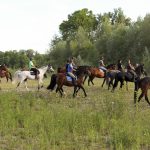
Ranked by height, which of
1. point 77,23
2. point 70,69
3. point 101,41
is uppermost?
point 77,23

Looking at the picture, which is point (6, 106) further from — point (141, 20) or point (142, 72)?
point (141, 20)

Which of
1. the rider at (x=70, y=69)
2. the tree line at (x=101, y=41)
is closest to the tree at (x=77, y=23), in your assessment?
the tree line at (x=101, y=41)

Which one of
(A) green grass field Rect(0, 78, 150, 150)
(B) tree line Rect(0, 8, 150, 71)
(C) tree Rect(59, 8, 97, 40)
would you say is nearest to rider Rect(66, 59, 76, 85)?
(A) green grass field Rect(0, 78, 150, 150)

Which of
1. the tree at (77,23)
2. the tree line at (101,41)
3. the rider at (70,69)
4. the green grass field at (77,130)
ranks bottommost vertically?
the green grass field at (77,130)

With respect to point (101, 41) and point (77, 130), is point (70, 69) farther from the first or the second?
point (101, 41)

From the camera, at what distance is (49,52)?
279ft

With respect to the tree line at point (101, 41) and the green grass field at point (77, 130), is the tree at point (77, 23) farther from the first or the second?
the green grass field at point (77, 130)

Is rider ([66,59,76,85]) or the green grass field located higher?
rider ([66,59,76,85])

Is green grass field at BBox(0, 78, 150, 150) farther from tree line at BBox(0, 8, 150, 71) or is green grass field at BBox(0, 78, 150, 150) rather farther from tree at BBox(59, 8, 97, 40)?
tree at BBox(59, 8, 97, 40)

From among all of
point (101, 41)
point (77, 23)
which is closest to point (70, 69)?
point (101, 41)

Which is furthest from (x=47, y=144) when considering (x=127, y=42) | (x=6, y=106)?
(x=127, y=42)

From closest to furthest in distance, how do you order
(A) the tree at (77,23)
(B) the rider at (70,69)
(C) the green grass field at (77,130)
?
(C) the green grass field at (77,130) < (B) the rider at (70,69) < (A) the tree at (77,23)

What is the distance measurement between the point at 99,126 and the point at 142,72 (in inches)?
551

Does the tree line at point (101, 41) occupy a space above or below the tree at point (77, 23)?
below
